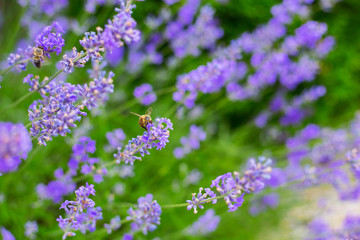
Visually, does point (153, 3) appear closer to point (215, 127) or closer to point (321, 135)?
point (215, 127)

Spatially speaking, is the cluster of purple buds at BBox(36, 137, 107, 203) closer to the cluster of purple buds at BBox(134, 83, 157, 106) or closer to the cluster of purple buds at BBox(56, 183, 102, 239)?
the cluster of purple buds at BBox(56, 183, 102, 239)

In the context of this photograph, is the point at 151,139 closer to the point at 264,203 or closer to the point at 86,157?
the point at 86,157

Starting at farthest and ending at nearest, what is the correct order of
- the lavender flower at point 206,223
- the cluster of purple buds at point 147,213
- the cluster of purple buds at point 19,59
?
the lavender flower at point 206,223, the cluster of purple buds at point 147,213, the cluster of purple buds at point 19,59

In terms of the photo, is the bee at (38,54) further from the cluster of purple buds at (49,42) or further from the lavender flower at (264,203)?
the lavender flower at (264,203)

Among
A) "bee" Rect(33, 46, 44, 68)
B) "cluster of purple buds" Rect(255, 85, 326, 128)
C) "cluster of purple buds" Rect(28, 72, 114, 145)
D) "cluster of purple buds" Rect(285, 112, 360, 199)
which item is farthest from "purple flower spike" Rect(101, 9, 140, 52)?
"cluster of purple buds" Rect(255, 85, 326, 128)

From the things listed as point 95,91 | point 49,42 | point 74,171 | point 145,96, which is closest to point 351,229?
point 145,96

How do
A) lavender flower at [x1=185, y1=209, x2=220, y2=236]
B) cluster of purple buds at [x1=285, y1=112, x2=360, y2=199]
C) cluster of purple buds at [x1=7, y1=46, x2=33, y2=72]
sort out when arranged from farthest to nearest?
lavender flower at [x1=185, y1=209, x2=220, y2=236] < cluster of purple buds at [x1=285, y1=112, x2=360, y2=199] < cluster of purple buds at [x1=7, y1=46, x2=33, y2=72]

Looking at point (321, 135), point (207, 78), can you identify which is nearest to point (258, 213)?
point (321, 135)

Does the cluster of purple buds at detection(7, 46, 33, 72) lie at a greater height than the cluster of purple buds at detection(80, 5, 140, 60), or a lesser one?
greater

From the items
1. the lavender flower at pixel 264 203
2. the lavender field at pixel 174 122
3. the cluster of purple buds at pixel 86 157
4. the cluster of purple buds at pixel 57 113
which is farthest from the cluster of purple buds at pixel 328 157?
the cluster of purple buds at pixel 57 113
